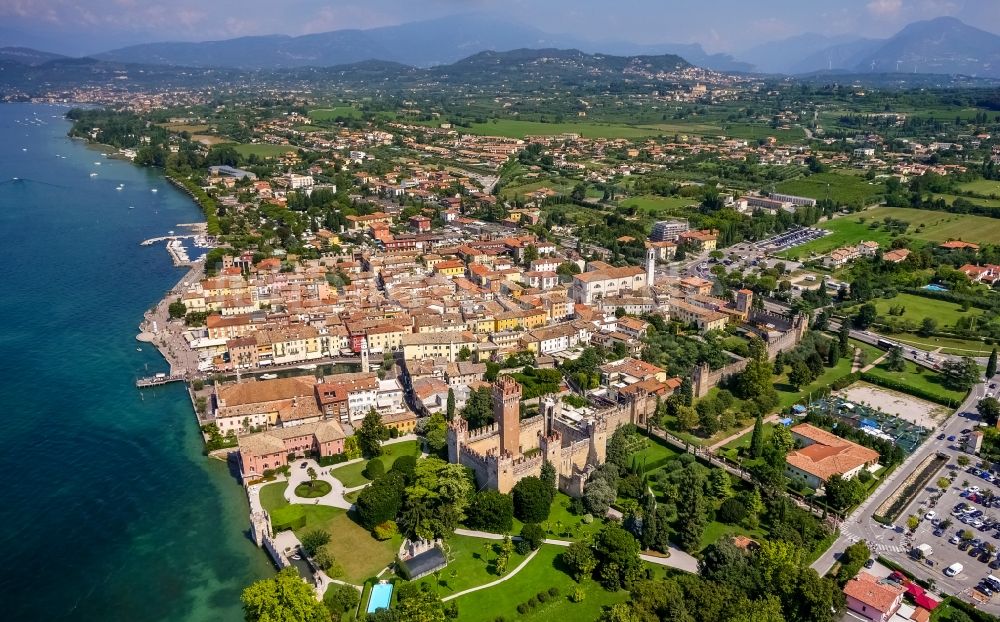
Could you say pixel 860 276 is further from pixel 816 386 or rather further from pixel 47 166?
pixel 47 166

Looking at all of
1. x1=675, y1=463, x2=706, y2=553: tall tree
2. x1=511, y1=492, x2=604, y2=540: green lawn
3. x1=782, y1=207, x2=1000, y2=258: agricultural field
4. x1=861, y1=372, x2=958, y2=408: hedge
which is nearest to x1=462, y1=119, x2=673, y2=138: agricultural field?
x1=782, y1=207, x2=1000, y2=258: agricultural field

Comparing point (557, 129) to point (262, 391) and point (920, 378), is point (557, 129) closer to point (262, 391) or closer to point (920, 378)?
point (920, 378)

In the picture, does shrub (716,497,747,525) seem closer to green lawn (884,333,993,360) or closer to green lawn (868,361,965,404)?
green lawn (868,361,965,404)

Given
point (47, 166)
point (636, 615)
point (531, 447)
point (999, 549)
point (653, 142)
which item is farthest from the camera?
point (653, 142)

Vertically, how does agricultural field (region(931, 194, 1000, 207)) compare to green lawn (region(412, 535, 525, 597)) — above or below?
above

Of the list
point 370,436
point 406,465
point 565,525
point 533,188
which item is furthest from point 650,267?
point 533,188

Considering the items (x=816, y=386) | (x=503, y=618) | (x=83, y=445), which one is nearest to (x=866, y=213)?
(x=816, y=386)

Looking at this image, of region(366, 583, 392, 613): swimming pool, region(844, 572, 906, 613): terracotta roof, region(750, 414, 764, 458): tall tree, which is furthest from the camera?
region(750, 414, 764, 458): tall tree
